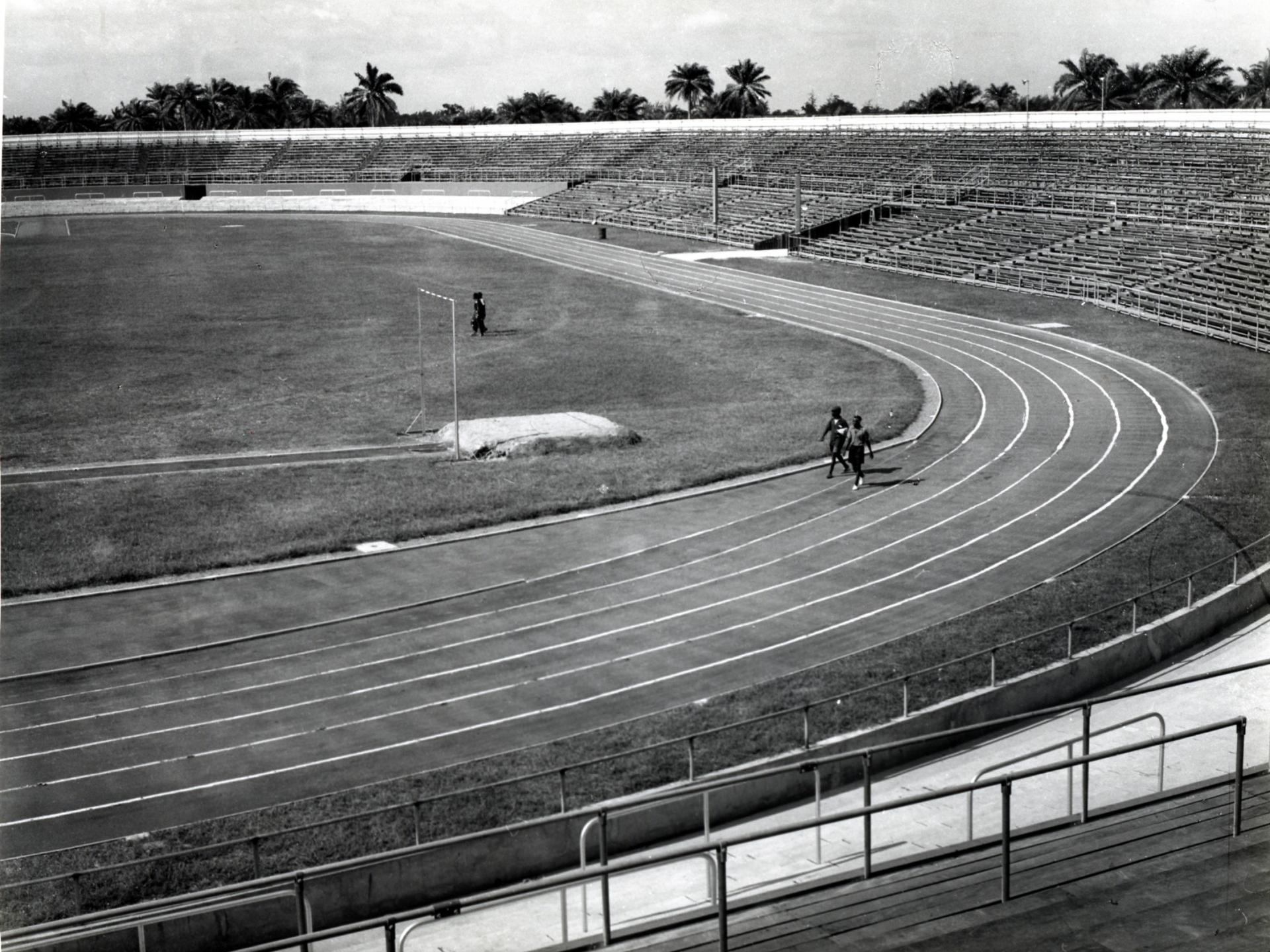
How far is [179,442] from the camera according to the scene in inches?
1319

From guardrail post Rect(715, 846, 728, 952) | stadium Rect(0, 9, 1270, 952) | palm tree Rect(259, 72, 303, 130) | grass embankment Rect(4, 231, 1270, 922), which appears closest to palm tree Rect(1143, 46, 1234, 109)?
stadium Rect(0, 9, 1270, 952)

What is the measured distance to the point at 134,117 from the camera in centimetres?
9819

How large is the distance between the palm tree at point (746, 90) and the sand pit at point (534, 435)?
73.9 metres

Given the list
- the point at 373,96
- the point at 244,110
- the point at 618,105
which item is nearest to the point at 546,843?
the point at 373,96

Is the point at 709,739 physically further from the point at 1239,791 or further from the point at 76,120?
the point at 76,120

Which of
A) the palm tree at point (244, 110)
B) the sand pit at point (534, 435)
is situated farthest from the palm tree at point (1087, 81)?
the sand pit at point (534, 435)

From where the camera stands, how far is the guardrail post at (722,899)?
8.00 metres

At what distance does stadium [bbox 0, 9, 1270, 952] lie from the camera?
10.9 meters

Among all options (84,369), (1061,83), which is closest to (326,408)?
(84,369)

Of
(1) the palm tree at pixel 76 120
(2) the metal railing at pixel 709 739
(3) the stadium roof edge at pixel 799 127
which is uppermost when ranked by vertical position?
(1) the palm tree at pixel 76 120

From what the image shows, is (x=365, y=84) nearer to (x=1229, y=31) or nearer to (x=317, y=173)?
(x=317, y=173)

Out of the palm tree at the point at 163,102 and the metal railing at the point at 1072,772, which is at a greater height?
the palm tree at the point at 163,102

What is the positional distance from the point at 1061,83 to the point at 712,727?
242 ft

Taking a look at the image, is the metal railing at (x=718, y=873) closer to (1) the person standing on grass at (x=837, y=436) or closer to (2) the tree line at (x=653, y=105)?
(1) the person standing on grass at (x=837, y=436)
